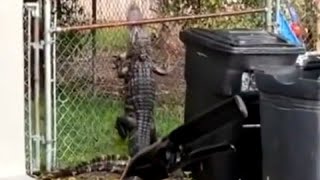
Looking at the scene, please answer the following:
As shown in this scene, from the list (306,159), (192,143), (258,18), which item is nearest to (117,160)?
(258,18)

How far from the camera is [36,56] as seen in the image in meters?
7.84

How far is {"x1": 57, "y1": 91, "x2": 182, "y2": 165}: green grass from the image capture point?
8.50 meters

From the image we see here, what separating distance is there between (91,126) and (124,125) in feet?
1.84

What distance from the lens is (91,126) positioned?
8.80 m

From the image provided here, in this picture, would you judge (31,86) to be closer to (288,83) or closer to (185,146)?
(185,146)

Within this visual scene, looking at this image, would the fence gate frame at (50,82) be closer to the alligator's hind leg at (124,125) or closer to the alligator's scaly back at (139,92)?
the alligator's scaly back at (139,92)

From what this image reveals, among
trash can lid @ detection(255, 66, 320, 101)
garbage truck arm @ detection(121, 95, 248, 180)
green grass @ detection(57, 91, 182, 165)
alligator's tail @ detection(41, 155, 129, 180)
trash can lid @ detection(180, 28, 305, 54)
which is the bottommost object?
alligator's tail @ detection(41, 155, 129, 180)

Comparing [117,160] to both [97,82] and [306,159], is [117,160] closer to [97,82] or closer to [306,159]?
[97,82]

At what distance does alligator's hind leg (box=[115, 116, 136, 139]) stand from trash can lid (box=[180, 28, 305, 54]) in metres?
2.18

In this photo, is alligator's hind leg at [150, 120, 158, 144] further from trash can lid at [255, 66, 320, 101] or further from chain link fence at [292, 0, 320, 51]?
chain link fence at [292, 0, 320, 51]

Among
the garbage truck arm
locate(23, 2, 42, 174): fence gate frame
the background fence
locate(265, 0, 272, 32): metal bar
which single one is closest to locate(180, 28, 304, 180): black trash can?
the garbage truck arm

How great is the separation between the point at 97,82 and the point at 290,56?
3469mm

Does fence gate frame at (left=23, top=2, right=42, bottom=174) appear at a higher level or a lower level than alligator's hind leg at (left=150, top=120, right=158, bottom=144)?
higher

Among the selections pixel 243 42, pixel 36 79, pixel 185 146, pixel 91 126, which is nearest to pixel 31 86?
pixel 36 79
